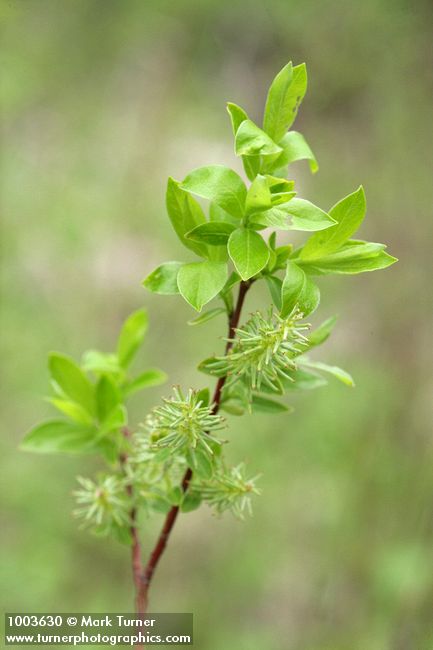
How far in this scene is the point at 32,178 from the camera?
7.18 ft

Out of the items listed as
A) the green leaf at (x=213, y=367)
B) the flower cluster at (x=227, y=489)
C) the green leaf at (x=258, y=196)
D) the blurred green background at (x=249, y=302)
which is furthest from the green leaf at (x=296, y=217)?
the blurred green background at (x=249, y=302)

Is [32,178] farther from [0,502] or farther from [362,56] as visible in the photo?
[362,56]

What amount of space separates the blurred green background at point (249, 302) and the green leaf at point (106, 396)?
529 mm

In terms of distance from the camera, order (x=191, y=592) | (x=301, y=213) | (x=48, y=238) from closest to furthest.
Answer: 1. (x=301, y=213)
2. (x=191, y=592)
3. (x=48, y=238)

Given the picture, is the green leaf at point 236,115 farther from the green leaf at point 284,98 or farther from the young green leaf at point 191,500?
the young green leaf at point 191,500

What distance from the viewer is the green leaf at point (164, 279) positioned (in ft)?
1.76

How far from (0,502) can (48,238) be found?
837mm

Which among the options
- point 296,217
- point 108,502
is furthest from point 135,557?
point 296,217

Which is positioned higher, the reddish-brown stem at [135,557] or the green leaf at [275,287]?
the green leaf at [275,287]

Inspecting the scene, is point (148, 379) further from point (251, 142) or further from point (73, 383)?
point (251, 142)

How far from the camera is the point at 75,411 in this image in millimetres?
688

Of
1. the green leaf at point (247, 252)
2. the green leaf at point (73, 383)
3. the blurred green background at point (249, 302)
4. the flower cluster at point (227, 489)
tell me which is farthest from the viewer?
the blurred green background at point (249, 302)

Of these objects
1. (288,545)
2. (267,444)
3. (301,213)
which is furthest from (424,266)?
(301,213)

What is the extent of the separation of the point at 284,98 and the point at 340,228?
0.36 feet
